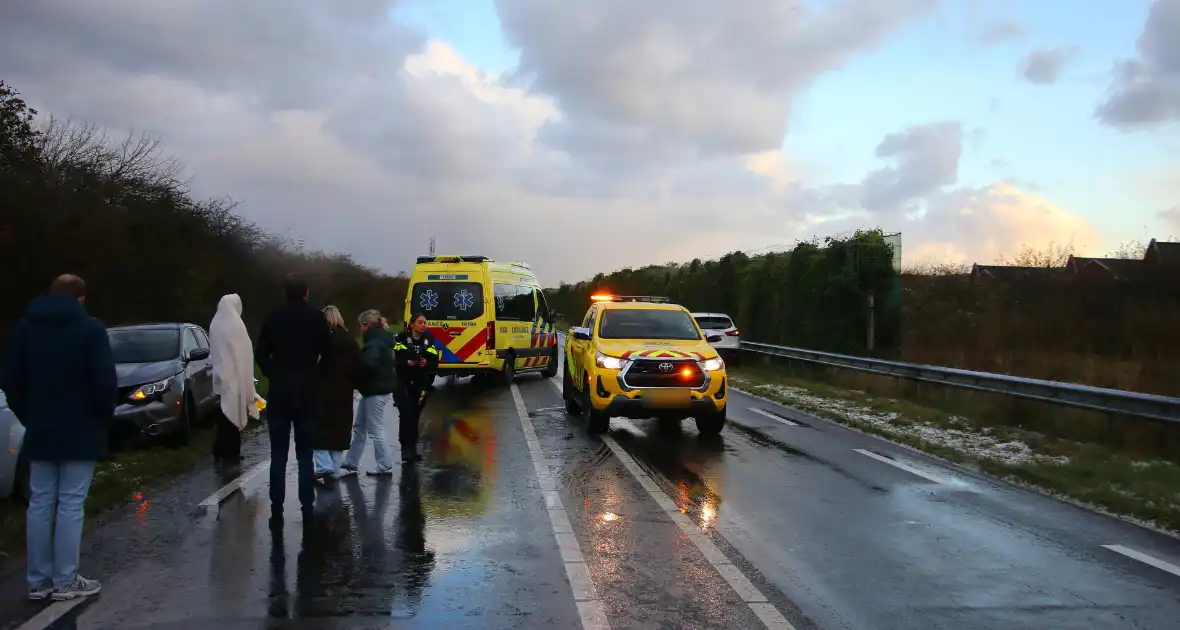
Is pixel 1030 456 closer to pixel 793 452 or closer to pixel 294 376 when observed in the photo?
pixel 793 452

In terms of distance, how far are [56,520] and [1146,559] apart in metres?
7.33

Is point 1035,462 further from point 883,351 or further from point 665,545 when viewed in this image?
point 883,351

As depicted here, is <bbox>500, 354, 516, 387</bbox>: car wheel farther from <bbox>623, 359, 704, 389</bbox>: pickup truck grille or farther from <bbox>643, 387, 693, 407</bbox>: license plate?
<bbox>643, 387, 693, 407</bbox>: license plate

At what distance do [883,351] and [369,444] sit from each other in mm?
14634

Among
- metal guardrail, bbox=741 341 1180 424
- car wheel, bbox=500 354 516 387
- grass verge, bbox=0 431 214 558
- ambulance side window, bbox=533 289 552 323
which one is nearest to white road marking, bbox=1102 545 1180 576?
metal guardrail, bbox=741 341 1180 424

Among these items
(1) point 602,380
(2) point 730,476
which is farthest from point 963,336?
(2) point 730,476

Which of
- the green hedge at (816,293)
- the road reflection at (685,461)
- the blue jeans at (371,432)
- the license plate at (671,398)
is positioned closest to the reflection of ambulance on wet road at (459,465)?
the blue jeans at (371,432)

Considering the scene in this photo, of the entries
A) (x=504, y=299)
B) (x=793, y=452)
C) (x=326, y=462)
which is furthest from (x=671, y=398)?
(x=504, y=299)

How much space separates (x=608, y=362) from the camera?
12719 millimetres

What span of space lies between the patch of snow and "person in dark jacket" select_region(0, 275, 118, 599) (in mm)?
9634

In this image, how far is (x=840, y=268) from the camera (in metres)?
24.0

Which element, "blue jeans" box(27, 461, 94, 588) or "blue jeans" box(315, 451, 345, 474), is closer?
"blue jeans" box(27, 461, 94, 588)

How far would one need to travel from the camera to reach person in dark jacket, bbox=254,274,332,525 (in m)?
7.46

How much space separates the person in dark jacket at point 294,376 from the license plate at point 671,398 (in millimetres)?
5680
